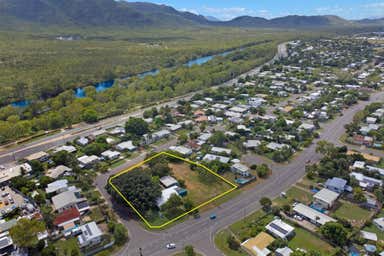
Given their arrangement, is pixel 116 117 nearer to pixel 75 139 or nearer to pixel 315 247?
pixel 75 139

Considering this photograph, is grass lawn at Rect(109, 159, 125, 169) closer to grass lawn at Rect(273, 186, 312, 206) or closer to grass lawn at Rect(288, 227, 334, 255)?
grass lawn at Rect(273, 186, 312, 206)

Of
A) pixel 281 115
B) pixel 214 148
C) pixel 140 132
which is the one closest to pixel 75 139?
pixel 140 132

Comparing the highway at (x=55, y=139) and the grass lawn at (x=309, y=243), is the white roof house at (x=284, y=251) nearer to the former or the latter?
the grass lawn at (x=309, y=243)

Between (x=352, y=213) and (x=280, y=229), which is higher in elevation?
(x=280, y=229)

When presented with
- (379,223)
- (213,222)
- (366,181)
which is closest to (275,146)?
(366,181)

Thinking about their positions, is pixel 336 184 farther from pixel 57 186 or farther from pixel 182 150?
pixel 57 186

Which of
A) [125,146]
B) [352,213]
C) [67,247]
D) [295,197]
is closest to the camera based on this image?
[67,247]
